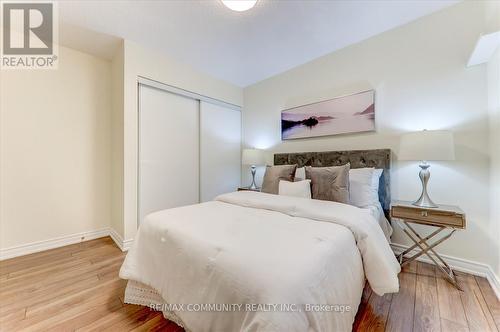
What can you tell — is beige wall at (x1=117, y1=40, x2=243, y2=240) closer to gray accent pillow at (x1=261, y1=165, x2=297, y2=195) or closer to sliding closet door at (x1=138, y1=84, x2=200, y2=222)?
sliding closet door at (x1=138, y1=84, x2=200, y2=222)

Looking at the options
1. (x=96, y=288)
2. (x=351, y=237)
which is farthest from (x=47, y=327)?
(x=351, y=237)

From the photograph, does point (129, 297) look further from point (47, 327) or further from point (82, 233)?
point (82, 233)

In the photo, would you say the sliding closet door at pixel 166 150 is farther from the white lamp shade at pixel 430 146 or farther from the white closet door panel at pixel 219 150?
the white lamp shade at pixel 430 146

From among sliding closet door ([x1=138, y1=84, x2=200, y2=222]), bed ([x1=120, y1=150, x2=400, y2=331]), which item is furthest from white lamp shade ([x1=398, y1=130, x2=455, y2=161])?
sliding closet door ([x1=138, y1=84, x2=200, y2=222])

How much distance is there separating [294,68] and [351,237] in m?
2.79

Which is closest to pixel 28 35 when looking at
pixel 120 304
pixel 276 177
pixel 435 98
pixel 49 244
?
pixel 49 244

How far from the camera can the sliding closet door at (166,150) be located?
8.71 feet

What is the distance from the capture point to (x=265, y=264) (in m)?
0.88

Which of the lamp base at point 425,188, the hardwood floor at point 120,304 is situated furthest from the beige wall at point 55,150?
the lamp base at point 425,188

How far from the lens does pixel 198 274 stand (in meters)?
1.04

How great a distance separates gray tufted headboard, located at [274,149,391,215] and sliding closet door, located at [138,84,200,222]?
1629mm

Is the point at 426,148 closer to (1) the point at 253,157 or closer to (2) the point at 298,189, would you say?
(2) the point at 298,189

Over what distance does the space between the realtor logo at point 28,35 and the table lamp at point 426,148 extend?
3.70 metres

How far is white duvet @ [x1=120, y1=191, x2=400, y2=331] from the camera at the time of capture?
79 centimetres
